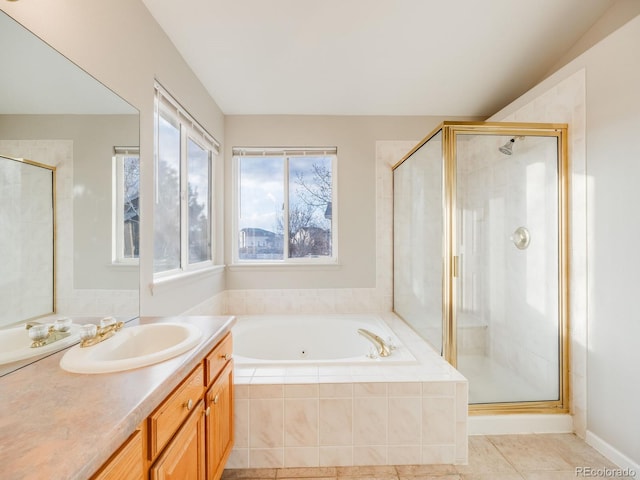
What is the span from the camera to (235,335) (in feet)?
7.55

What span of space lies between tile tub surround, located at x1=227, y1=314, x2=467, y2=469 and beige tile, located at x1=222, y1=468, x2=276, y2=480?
24 mm

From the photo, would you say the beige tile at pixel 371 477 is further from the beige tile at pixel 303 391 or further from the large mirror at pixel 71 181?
the large mirror at pixel 71 181

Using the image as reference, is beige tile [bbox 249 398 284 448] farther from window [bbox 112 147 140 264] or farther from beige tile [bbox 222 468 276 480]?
window [bbox 112 147 140 264]

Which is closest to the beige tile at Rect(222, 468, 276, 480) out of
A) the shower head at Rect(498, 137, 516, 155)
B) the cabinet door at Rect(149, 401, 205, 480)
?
the cabinet door at Rect(149, 401, 205, 480)

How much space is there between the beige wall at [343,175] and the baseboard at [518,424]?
1.37m

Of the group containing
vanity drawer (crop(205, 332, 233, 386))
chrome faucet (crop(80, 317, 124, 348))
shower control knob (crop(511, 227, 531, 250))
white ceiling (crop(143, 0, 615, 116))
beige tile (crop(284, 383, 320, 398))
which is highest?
white ceiling (crop(143, 0, 615, 116))

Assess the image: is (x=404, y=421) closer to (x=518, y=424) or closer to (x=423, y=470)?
(x=423, y=470)

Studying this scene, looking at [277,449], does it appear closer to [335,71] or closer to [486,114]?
[335,71]

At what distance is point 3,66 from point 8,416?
0.92 meters

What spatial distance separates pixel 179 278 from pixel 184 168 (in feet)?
2.75

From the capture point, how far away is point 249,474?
4.75ft

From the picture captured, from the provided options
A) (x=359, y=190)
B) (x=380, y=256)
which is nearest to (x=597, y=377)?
(x=380, y=256)

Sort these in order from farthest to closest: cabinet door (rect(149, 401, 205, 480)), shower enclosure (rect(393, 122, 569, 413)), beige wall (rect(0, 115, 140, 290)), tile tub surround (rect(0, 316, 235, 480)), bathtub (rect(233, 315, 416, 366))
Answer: bathtub (rect(233, 315, 416, 366))
shower enclosure (rect(393, 122, 569, 413))
beige wall (rect(0, 115, 140, 290))
cabinet door (rect(149, 401, 205, 480))
tile tub surround (rect(0, 316, 235, 480))

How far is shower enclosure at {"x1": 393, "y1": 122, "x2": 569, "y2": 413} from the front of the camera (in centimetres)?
183
